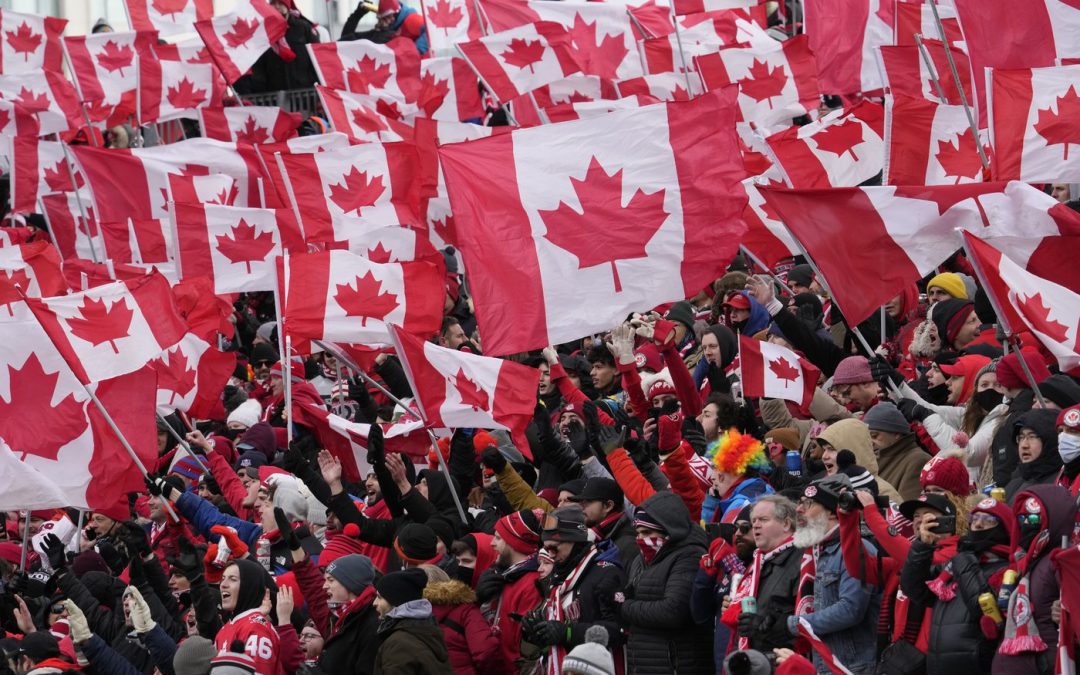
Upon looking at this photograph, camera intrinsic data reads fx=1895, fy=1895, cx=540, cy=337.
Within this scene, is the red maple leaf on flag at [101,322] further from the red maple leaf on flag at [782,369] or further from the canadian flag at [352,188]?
the red maple leaf on flag at [782,369]

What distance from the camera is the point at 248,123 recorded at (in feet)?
77.9

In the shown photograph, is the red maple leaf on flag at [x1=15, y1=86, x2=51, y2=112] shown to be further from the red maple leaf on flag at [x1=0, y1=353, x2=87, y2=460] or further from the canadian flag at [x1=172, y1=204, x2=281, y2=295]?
the red maple leaf on flag at [x1=0, y1=353, x2=87, y2=460]

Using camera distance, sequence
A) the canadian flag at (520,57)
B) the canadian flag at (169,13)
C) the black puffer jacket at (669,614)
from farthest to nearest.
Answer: the canadian flag at (169,13), the canadian flag at (520,57), the black puffer jacket at (669,614)

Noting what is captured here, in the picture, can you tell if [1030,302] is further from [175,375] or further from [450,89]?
[450,89]

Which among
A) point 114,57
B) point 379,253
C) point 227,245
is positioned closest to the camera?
point 227,245

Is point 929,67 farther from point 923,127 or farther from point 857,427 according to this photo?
point 857,427

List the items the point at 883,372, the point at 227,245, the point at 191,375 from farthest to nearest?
1. the point at 227,245
2. the point at 191,375
3. the point at 883,372

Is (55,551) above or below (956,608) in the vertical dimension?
below

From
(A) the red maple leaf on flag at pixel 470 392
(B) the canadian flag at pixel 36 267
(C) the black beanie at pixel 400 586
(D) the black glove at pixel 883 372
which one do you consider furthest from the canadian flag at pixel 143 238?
(C) the black beanie at pixel 400 586

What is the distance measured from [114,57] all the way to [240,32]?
1.60 m

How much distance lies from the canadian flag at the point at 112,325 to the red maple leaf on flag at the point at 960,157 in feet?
18.5

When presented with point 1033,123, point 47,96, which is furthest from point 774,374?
point 47,96

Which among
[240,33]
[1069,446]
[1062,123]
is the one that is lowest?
[240,33]

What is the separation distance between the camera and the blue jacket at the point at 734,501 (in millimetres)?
9766
